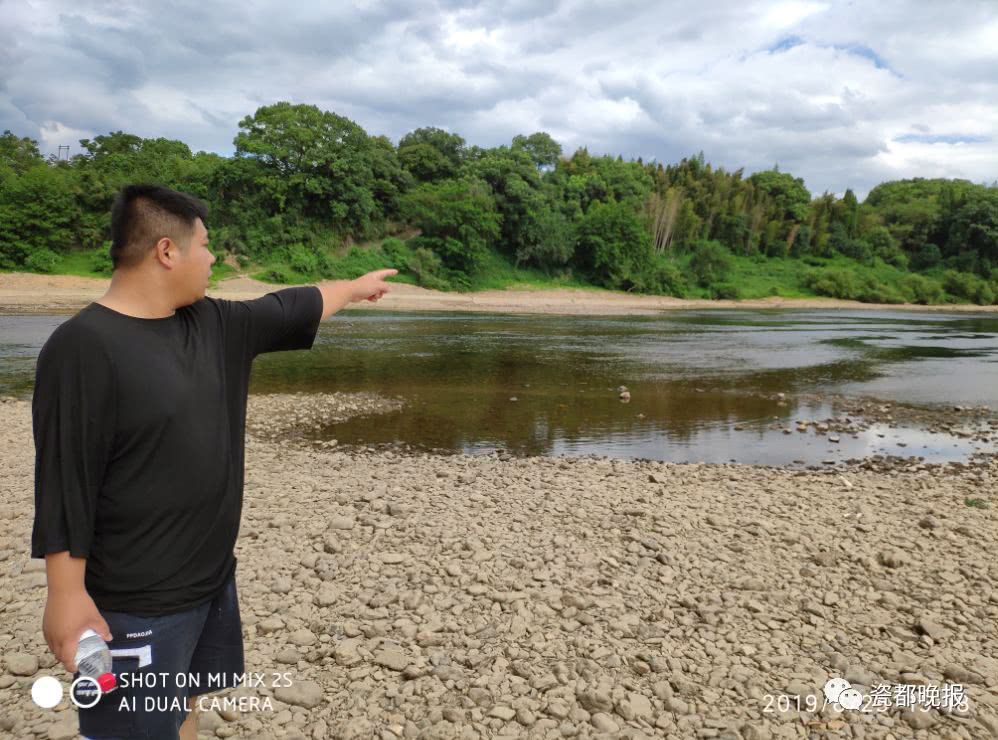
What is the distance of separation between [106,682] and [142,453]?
661 mm

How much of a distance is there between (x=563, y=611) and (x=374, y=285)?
2774 millimetres

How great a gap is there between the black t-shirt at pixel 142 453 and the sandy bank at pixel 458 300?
116ft

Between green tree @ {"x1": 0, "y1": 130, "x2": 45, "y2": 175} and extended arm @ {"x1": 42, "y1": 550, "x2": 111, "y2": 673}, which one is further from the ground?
green tree @ {"x1": 0, "y1": 130, "x2": 45, "y2": 175}

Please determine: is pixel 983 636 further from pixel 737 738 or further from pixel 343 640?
pixel 343 640

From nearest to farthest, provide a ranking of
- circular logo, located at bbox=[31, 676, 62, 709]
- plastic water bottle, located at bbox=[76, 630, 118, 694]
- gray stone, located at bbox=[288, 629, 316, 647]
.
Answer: plastic water bottle, located at bbox=[76, 630, 118, 694]
circular logo, located at bbox=[31, 676, 62, 709]
gray stone, located at bbox=[288, 629, 316, 647]

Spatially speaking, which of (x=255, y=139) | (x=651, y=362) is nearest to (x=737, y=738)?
(x=651, y=362)

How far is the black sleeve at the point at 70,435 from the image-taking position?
1599mm

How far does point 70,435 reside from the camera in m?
1.62

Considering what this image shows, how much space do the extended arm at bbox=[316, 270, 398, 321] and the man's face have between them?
1.78 ft

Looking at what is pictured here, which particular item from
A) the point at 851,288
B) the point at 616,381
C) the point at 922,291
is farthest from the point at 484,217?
the point at 922,291

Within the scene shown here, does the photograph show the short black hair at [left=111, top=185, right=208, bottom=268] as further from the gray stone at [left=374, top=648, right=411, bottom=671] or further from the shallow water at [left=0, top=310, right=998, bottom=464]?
the shallow water at [left=0, top=310, right=998, bottom=464]

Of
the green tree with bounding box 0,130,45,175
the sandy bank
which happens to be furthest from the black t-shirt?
the green tree with bounding box 0,130,45,175

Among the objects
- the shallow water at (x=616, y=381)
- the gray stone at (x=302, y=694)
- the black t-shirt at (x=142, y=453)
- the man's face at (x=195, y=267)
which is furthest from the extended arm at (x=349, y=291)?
the shallow water at (x=616, y=381)

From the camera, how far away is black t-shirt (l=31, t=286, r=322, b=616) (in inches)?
63.7
